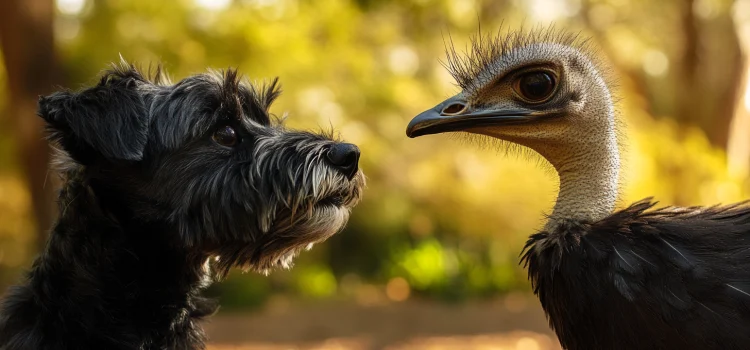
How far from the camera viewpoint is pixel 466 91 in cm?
324

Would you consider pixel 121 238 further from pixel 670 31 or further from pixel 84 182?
pixel 670 31

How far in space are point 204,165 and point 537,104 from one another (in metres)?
1.47

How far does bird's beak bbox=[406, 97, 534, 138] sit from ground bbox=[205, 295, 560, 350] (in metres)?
6.51

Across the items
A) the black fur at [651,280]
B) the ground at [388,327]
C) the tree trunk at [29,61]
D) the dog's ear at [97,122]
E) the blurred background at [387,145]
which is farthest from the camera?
the ground at [388,327]

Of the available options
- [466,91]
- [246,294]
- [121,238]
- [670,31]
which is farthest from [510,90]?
[670,31]

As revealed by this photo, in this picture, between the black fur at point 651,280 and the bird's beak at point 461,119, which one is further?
the bird's beak at point 461,119

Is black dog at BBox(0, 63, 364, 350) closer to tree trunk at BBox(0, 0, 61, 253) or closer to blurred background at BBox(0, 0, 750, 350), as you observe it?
blurred background at BBox(0, 0, 750, 350)

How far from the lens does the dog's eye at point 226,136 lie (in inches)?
125

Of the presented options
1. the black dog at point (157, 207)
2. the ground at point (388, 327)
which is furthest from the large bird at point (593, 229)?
the ground at point (388, 327)

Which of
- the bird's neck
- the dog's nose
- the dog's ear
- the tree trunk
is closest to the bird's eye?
the bird's neck

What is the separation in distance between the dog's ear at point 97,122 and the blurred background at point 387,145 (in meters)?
4.76

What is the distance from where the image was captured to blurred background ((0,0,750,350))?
8.62 meters

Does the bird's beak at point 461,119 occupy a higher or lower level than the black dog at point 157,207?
higher

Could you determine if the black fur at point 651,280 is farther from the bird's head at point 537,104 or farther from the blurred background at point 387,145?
the blurred background at point 387,145
